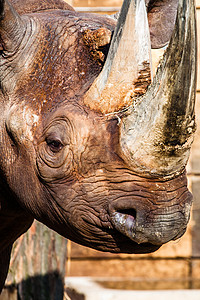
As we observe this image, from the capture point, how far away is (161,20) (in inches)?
127

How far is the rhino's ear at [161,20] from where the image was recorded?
10.5ft

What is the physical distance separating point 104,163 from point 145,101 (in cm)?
32

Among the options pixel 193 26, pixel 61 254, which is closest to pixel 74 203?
pixel 193 26

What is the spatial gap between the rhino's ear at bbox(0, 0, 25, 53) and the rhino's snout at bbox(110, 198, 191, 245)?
1002 mm

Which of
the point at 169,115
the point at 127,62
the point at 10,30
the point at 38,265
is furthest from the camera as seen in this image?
the point at 38,265

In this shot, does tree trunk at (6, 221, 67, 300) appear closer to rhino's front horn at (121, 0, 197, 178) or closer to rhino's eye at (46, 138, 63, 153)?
rhino's eye at (46, 138, 63, 153)

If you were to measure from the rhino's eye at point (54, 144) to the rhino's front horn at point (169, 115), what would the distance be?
12.7 inches

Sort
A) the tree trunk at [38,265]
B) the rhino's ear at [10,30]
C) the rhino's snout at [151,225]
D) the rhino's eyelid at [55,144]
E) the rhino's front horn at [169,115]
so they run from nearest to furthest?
the rhino's front horn at [169,115] → the rhino's snout at [151,225] → the rhino's eyelid at [55,144] → the rhino's ear at [10,30] → the tree trunk at [38,265]

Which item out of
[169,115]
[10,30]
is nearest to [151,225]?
[169,115]

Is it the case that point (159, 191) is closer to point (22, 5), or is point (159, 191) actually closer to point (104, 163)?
point (104, 163)

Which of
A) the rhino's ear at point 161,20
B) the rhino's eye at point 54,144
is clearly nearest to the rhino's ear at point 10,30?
the rhino's eye at point 54,144

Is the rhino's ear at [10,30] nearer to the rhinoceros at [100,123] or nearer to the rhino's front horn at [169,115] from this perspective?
the rhinoceros at [100,123]

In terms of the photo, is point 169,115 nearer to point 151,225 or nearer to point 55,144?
point 151,225

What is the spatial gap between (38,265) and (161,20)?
2.54 m
